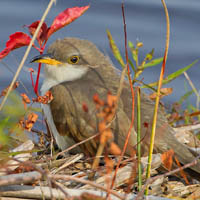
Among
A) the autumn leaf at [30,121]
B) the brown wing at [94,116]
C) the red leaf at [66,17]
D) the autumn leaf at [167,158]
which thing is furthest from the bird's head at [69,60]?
the autumn leaf at [167,158]

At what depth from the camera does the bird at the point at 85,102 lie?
206 inches

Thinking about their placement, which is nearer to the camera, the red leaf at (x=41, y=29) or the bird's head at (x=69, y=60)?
the red leaf at (x=41, y=29)

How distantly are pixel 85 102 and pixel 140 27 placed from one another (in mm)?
5393

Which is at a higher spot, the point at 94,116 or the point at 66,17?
the point at 66,17

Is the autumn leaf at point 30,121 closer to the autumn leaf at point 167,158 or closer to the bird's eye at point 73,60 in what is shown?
the bird's eye at point 73,60

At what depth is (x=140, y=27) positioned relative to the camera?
1045cm

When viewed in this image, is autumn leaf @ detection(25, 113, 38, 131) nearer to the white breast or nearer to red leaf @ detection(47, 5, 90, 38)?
the white breast

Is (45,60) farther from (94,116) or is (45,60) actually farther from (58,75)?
(94,116)

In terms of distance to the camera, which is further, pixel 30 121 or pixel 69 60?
pixel 69 60

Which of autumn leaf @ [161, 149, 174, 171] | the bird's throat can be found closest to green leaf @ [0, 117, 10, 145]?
the bird's throat

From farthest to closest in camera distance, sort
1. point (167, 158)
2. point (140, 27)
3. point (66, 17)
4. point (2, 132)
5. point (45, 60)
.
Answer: point (140, 27) → point (45, 60) → point (2, 132) → point (66, 17) → point (167, 158)

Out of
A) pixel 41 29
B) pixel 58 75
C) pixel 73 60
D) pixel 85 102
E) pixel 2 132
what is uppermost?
pixel 41 29

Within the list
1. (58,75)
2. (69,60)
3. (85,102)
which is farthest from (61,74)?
(85,102)

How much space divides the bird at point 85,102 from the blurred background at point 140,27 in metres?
3.29
